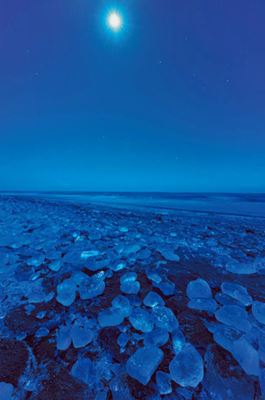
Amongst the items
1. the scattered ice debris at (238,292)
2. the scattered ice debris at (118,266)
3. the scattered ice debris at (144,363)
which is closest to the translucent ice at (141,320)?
the scattered ice debris at (144,363)

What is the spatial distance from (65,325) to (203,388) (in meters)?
0.93

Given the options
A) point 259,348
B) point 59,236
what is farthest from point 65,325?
point 59,236

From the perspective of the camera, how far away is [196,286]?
1.67 meters

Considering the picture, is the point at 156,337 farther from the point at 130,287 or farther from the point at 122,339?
the point at 130,287

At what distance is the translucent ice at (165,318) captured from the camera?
4.04 ft

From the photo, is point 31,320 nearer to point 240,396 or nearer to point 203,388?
point 203,388

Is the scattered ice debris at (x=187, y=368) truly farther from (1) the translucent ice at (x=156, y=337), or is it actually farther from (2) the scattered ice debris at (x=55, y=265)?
(2) the scattered ice debris at (x=55, y=265)

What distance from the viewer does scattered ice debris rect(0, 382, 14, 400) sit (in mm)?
834

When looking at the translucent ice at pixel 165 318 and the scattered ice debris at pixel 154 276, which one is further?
the scattered ice debris at pixel 154 276

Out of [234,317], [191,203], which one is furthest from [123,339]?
[191,203]

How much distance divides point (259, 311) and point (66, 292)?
164 centimetres

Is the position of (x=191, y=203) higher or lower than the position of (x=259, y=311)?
higher

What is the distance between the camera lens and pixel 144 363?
98 centimetres

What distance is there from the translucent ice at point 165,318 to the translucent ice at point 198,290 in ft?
1.07
